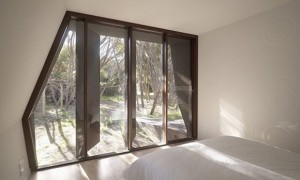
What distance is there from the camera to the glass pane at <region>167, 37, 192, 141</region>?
3666mm

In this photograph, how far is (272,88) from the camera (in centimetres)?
261

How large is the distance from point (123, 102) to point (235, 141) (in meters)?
1.78

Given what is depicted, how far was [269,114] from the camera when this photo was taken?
8.66 feet

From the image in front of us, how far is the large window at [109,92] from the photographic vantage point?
2621mm

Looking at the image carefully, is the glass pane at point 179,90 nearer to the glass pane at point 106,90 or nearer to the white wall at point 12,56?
the glass pane at point 106,90

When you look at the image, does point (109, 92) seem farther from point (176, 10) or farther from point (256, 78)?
point (256, 78)

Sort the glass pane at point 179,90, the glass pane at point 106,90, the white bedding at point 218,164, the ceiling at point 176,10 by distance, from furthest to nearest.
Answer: the glass pane at point 179,90
the glass pane at point 106,90
the ceiling at point 176,10
the white bedding at point 218,164

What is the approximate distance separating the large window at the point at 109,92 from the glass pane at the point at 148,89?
0.06 ft

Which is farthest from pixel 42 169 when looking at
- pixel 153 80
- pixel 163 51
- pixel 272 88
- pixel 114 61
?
pixel 272 88

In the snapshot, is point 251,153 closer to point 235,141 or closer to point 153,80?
point 235,141

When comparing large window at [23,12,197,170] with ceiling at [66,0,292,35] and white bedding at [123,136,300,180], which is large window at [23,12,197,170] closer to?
ceiling at [66,0,292,35]

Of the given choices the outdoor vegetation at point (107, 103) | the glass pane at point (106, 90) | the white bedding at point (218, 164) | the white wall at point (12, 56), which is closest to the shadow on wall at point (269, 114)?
the white bedding at point (218, 164)

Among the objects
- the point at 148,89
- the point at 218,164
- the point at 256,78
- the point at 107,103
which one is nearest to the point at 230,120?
the point at 256,78

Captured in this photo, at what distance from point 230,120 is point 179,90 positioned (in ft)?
3.57
